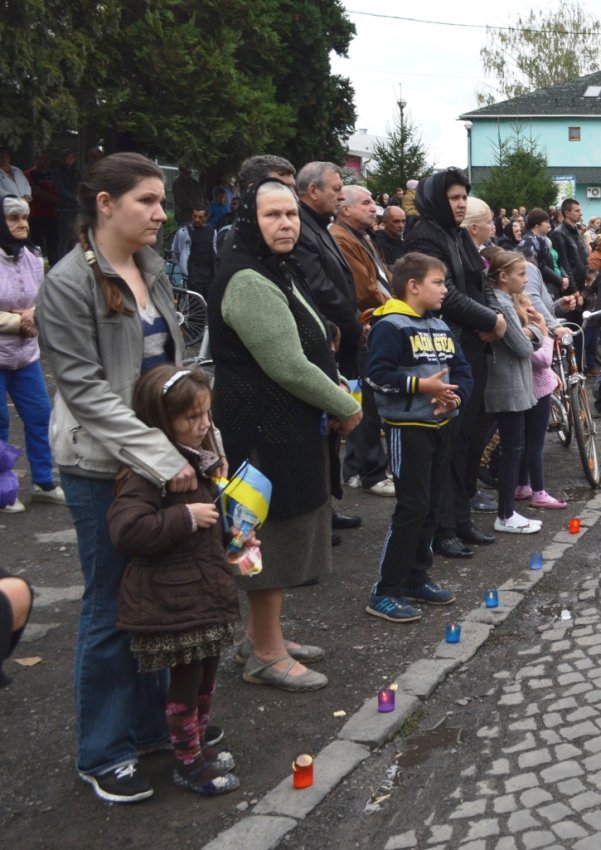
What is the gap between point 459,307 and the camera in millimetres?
6160

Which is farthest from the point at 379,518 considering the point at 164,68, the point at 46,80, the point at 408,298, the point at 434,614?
the point at 164,68

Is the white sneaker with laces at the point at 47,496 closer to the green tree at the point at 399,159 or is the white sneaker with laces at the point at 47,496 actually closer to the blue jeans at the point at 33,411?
the blue jeans at the point at 33,411

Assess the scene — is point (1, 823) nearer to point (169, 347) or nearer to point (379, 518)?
point (169, 347)

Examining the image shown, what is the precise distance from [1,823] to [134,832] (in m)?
0.44

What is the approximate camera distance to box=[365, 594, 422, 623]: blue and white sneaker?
5.22 m

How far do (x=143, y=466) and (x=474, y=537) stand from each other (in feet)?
11.8

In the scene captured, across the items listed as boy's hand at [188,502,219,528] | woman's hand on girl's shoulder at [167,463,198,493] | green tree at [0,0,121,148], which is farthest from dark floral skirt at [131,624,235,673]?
green tree at [0,0,121,148]

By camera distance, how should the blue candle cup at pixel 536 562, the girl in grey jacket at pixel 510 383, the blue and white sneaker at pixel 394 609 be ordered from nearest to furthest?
the blue and white sneaker at pixel 394 609
the blue candle cup at pixel 536 562
the girl in grey jacket at pixel 510 383

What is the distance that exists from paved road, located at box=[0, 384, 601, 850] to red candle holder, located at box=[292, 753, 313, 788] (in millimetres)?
61

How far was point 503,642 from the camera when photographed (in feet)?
16.6

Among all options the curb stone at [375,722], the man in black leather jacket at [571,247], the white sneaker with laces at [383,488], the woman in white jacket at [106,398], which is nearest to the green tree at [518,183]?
the man in black leather jacket at [571,247]

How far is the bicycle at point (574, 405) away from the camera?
7.98m

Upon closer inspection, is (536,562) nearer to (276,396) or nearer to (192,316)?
(276,396)

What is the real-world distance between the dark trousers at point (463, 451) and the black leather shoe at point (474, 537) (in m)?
0.03
